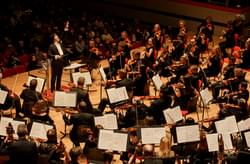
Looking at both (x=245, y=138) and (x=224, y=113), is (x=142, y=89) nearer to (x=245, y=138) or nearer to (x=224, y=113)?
(x=224, y=113)

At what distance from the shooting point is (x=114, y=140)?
11.0 m

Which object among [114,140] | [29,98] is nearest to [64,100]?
[29,98]

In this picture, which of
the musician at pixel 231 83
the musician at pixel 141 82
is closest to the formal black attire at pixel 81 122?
the musician at pixel 141 82

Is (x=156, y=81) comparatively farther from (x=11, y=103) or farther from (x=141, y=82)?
(x=11, y=103)

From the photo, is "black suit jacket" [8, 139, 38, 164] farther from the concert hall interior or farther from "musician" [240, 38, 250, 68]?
"musician" [240, 38, 250, 68]

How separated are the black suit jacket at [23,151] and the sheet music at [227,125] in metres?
3.73

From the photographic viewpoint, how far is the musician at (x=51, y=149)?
10.8m

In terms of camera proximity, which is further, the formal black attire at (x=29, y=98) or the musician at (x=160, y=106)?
the musician at (x=160, y=106)

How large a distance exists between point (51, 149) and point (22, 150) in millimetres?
588

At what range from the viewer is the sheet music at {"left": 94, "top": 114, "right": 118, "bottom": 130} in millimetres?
12062

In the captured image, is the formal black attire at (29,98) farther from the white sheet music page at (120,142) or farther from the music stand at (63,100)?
the white sheet music page at (120,142)

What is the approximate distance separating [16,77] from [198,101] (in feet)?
20.1

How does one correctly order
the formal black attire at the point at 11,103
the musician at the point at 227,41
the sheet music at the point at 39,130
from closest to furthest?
the sheet music at the point at 39,130 < the formal black attire at the point at 11,103 < the musician at the point at 227,41

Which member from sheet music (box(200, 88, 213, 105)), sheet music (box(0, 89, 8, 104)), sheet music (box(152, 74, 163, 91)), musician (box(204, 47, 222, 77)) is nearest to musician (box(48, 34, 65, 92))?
sheet music (box(0, 89, 8, 104))
